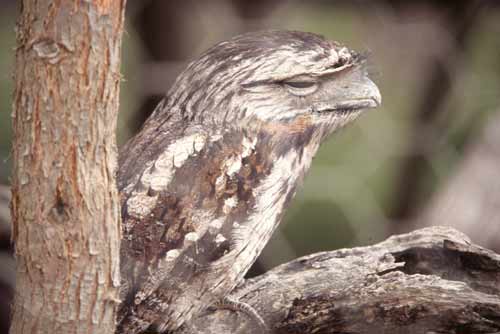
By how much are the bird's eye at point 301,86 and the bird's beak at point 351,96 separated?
0.8 inches

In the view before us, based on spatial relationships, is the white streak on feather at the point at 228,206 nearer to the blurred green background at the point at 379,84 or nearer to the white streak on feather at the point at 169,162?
the white streak on feather at the point at 169,162

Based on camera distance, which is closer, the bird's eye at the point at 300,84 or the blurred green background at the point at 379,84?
the bird's eye at the point at 300,84

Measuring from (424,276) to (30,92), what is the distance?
559mm

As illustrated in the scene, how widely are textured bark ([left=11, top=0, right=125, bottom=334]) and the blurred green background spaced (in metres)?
0.73

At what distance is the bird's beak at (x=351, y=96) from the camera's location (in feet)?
3.03

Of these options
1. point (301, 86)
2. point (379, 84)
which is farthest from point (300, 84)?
point (379, 84)

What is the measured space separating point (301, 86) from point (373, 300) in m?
0.27

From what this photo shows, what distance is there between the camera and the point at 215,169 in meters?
0.85

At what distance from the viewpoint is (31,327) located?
0.70 metres

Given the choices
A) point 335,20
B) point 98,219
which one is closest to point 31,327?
point 98,219

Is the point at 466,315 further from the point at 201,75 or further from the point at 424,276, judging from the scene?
the point at 201,75

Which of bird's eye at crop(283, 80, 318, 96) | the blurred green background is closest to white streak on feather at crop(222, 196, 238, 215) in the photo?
bird's eye at crop(283, 80, 318, 96)

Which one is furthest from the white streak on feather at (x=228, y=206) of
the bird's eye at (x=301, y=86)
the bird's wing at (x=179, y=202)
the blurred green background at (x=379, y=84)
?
the blurred green background at (x=379, y=84)

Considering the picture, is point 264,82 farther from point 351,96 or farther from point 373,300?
point 373,300
